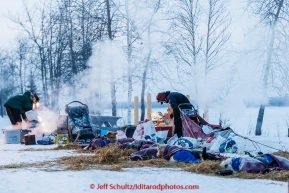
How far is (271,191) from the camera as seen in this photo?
5.06 m

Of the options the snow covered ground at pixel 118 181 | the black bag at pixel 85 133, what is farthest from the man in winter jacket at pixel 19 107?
the snow covered ground at pixel 118 181

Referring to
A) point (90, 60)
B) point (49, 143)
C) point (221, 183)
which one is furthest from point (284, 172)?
point (90, 60)

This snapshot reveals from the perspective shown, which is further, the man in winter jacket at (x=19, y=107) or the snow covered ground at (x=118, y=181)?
the man in winter jacket at (x=19, y=107)

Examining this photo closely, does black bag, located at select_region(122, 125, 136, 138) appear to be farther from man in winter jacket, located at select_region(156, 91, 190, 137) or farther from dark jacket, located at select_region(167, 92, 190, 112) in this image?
dark jacket, located at select_region(167, 92, 190, 112)

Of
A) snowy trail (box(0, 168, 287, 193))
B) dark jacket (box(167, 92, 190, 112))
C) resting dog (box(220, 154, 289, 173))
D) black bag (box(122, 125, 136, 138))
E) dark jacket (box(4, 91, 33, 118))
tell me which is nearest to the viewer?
snowy trail (box(0, 168, 287, 193))

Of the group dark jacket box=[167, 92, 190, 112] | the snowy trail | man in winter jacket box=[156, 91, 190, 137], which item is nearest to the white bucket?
man in winter jacket box=[156, 91, 190, 137]

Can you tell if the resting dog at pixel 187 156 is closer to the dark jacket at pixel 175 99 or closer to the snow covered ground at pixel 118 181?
the snow covered ground at pixel 118 181

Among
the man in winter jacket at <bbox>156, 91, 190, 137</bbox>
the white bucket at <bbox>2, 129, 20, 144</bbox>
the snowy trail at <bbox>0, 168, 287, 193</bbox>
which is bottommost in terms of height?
the snowy trail at <bbox>0, 168, 287, 193</bbox>

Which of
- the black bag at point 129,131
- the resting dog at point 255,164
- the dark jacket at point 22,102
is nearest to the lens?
the resting dog at point 255,164

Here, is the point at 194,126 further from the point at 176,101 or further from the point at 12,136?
the point at 12,136

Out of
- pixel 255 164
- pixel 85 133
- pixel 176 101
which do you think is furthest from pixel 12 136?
pixel 255 164

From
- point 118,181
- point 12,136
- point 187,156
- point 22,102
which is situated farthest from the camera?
point 22,102

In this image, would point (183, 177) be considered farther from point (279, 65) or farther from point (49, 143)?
point (279, 65)

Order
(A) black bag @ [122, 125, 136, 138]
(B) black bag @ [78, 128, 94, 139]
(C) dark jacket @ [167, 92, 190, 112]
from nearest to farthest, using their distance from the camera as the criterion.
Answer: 1. (C) dark jacket @ [167, 92, 190, 112]
2. (B) black bag @ [78, 128, 94, 139]
3. (A) black bag @ [122, 125, 136, 138]
